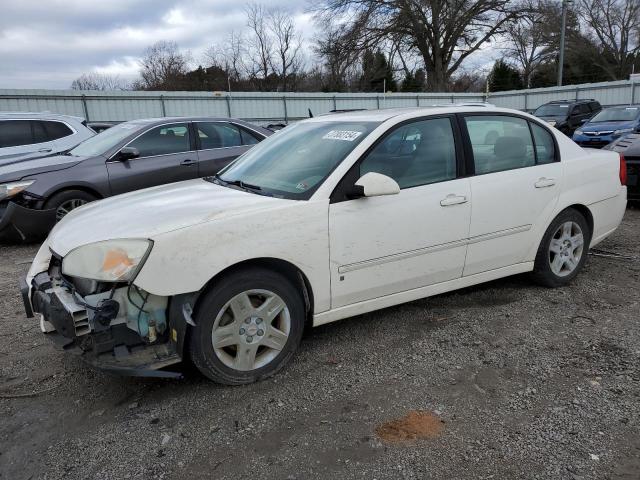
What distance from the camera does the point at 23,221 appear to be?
6465 millimetres

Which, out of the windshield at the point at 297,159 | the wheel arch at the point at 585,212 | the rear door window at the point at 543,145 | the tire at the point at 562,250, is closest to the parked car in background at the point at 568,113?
the wheel arch at the point at 585,212

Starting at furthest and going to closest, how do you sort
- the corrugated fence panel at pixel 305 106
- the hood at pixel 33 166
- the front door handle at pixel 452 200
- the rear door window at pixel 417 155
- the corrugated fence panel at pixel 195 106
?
the corrugated fence panel at pixel 305 106 → the corrugated fence panel at pixel 195 106 → the hood at pixel 33 166 → the front door handle at pixel 452 200 → the rear door window at pixel 417 155

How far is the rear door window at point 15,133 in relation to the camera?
9250 mm

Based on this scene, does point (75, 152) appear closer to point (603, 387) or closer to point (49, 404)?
point (49, 404)

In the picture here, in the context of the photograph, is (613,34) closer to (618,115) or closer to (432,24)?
(432,24)

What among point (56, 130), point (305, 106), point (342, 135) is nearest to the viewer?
point (342, 135)

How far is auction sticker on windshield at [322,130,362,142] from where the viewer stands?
3.64 meters

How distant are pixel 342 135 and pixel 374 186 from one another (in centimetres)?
66

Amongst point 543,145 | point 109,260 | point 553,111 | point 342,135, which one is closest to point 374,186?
point 342,135

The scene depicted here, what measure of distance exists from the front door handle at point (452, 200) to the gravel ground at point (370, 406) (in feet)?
3.04

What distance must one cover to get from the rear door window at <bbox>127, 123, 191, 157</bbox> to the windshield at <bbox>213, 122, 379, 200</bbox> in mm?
3399

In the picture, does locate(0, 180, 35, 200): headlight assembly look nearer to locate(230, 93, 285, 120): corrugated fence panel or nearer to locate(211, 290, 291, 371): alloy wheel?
locate(211, 290, 291, 371): alloy wheel

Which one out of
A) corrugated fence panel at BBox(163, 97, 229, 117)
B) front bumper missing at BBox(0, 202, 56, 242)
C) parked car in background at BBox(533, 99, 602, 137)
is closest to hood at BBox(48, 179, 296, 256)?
front bumper missing at BBox(0, 202, 56, 242)

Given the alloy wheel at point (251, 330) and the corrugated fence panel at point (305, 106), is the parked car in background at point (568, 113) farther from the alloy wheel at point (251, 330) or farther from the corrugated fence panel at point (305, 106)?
the alloy wheel at point (251, 330)
